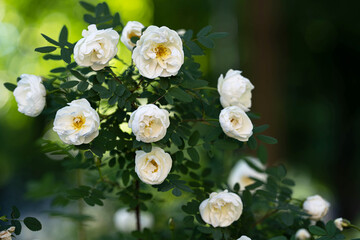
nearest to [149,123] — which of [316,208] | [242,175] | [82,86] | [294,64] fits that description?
[82,86]

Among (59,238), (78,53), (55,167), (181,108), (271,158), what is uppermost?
(78,53)

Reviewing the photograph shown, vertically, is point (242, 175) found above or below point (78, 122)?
below

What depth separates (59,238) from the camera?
229cm

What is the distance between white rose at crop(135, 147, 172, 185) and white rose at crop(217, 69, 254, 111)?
0.76 ft

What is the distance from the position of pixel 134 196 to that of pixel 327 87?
5490 millimetres

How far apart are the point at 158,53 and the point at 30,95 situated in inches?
13.7

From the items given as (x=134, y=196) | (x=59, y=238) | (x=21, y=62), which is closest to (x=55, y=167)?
(x=21, y=62)

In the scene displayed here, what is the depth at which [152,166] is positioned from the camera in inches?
36.8

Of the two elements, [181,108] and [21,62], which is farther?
[21,62]

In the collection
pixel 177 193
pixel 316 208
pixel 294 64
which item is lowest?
pixel 294 64

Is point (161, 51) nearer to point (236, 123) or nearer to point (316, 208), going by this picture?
point (236, 123)

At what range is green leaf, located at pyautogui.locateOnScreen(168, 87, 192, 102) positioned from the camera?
0.96m

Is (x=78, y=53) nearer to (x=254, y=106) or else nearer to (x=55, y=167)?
(x=254, y=106)

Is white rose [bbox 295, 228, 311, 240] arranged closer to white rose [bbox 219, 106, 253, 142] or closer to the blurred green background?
white rose [bbox 219, 106, 253, 142]
